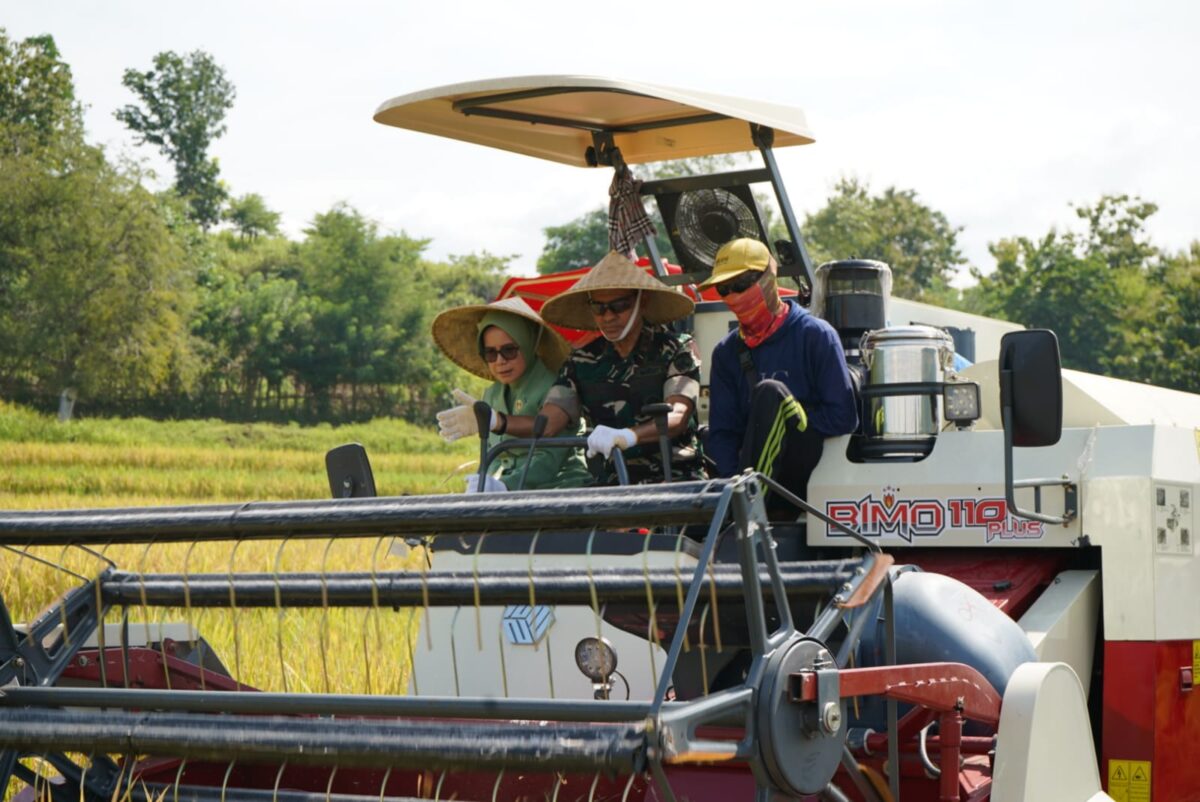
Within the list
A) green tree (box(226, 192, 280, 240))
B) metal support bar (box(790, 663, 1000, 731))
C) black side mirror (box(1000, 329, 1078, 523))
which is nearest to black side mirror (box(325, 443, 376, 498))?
black side mirror (box(1000, 329, 1078, 523))

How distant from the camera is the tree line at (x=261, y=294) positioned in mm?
36500

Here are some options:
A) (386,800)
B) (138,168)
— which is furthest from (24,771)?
(138,168)

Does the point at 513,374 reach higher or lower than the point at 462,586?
higher

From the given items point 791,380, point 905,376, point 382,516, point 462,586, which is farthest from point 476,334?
point 382,516

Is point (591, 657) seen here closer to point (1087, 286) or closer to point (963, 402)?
point (963, 402)

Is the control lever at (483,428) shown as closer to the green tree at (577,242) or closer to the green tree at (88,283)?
the green tree at (88,283)

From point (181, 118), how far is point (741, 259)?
79.7m

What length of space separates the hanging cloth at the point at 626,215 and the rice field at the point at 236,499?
1.19 metres

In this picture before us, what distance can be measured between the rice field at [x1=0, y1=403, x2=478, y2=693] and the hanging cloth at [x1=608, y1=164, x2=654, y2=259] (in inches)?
46.8

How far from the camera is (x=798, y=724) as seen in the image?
3117mm

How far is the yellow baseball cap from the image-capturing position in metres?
5.08

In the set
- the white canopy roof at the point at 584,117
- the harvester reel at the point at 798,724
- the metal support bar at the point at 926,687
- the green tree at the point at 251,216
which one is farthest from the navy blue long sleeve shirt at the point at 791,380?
the green tree at the point at 251,216

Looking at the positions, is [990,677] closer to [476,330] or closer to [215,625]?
[476,330]

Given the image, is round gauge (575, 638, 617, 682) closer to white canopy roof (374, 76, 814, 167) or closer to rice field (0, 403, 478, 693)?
rice field (0, 403, 478, 693)
